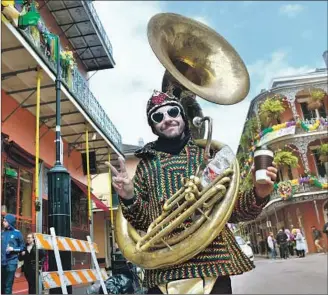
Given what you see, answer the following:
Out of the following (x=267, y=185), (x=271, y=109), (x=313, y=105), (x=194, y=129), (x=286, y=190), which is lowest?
(x=267, y=185)

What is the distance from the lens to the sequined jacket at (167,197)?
1.81m

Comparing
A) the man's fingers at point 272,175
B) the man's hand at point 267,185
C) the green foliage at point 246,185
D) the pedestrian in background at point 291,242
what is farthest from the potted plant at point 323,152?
the man's fingers at point 272,175

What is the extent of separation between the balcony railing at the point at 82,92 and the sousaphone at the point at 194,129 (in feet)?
20.8

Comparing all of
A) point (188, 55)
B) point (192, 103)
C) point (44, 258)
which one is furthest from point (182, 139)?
point (44, 258)

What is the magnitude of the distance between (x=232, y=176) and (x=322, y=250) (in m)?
22.9

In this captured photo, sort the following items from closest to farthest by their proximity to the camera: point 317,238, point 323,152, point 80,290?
point 80,290
point 317,238
point 323,152

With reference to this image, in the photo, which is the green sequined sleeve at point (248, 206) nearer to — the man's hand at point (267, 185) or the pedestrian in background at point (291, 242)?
the man's hand at point (267, 185)

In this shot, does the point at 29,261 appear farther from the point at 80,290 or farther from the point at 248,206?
the point at 248,206

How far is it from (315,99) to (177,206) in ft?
88.9

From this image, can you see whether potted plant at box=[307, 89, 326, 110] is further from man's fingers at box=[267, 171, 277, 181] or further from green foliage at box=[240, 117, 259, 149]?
man's fingers at box=[267, 171, 277, 181]

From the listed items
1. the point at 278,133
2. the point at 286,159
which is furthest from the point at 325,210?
the point at 278,133

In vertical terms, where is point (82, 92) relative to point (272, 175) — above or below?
above

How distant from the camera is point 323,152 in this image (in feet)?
81.4

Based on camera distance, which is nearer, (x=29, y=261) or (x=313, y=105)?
(x=29, y=261)
